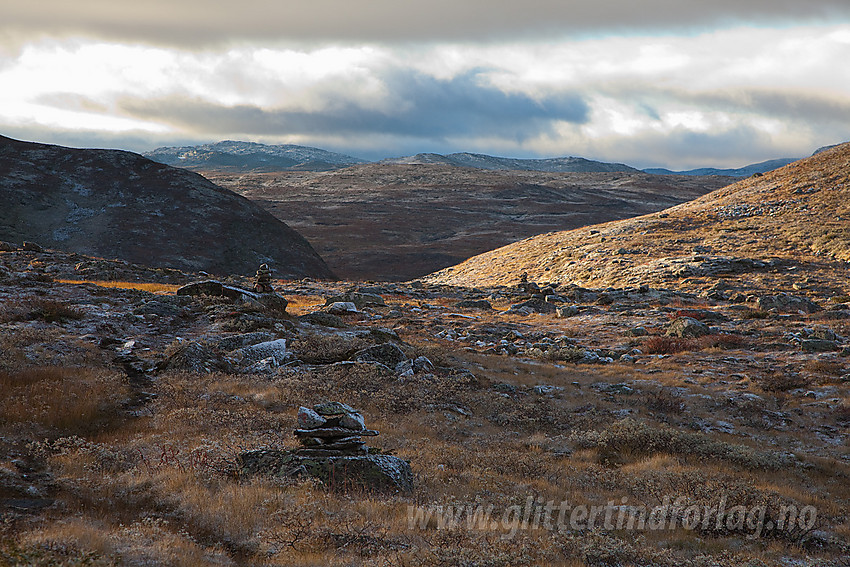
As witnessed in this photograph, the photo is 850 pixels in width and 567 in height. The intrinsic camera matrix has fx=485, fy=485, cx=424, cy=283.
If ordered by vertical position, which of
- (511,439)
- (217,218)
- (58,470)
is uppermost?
(217,218)

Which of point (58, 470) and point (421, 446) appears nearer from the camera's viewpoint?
point (58, 470)

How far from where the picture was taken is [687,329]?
23.8 metres

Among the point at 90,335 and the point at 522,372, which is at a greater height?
the point at 90,335

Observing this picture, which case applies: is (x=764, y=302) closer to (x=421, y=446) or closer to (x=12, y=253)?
(x=421, y=446)

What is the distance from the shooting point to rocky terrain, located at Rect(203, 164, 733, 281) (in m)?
85.3

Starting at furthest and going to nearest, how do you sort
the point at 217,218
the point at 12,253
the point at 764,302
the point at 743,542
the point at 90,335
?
1. the point at 217,218
2. the point at 12,253
3. the point at 764,302
4. the point at 90,335
5. the point at 743,542

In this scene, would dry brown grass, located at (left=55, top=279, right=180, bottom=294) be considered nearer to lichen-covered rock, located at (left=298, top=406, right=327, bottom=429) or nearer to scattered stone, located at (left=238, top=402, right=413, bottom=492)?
lichen-covered rock, located at (left=298, top=406, right=327, bottom=429)

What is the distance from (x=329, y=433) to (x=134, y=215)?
57.1 m

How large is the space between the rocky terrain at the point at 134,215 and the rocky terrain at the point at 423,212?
17.2 meters

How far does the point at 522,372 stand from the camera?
1920cm

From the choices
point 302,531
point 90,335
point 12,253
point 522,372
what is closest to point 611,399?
point 522,372

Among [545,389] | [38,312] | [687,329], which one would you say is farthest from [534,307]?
[38,312]

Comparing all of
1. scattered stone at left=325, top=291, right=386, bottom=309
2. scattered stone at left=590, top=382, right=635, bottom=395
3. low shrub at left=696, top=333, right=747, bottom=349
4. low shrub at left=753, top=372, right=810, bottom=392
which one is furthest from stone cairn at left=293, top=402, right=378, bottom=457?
scattered stone at left=325, top=291, right=386, bottom=309

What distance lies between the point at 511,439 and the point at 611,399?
535 centimetres
